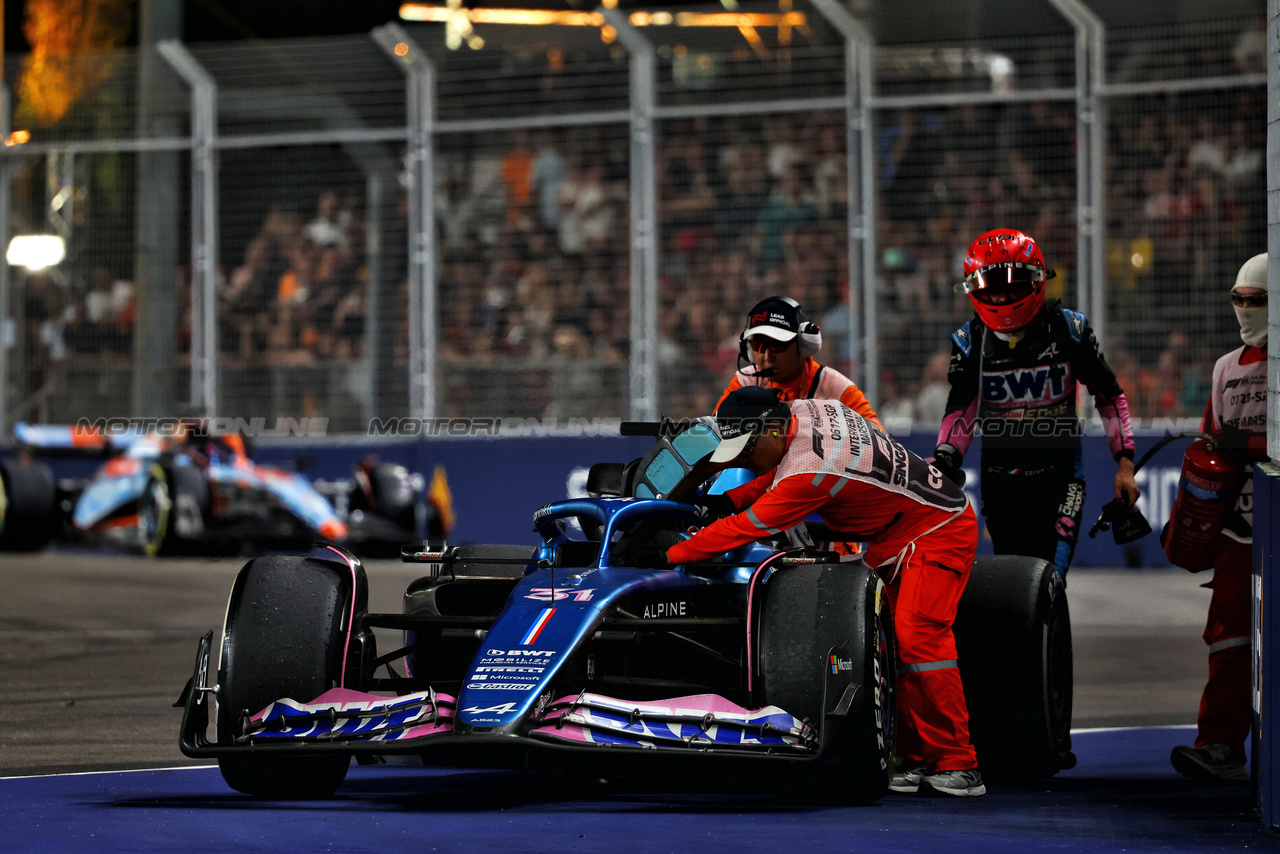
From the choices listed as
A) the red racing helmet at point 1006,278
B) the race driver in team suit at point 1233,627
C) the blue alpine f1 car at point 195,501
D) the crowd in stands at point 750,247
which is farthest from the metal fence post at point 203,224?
the race driver in team suit at point 1233,627

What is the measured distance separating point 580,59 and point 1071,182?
13.3 feet

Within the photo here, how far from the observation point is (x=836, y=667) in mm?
5293

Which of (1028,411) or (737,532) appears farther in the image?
(1028,411)

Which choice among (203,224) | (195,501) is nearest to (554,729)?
(195,501)

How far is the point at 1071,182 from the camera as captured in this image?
47.4 feet

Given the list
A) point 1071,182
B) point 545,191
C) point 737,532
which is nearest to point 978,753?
point 737,532

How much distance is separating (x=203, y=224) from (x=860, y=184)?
227 inches

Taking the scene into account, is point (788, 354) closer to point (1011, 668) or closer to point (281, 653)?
point (1011, 668)

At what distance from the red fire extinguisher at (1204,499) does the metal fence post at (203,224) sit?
11.3 m

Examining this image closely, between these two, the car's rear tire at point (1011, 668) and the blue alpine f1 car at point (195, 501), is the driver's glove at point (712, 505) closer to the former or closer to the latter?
the car's rear tire at point (1011, 668)

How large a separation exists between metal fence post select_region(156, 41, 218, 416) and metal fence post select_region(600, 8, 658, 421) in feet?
12.2

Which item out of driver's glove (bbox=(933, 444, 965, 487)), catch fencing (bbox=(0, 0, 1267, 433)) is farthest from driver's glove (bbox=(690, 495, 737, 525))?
catch fencing (bbox=(0, 0, 1267, 433))

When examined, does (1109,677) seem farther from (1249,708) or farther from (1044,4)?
(1044,4)

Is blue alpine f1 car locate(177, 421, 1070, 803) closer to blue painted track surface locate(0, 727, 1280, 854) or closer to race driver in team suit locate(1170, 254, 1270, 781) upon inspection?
blue painted track surface locate(0, 727, 1280, 854)
